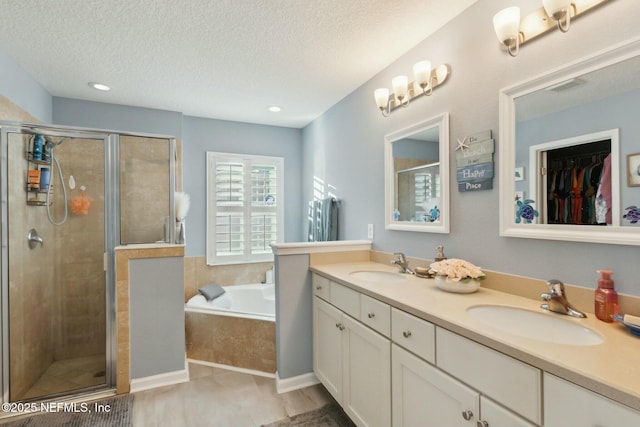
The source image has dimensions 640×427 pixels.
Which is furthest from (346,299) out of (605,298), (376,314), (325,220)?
(325,220)

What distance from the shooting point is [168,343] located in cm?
239

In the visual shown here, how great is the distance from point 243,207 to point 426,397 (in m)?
3.07

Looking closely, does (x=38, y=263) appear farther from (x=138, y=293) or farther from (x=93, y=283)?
(x=138, y=293)

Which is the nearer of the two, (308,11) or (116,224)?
(308,11)

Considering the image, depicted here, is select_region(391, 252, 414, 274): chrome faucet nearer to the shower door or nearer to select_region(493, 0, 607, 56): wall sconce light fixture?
select_region(493, 0, 607, 56): wall sconce light fixture

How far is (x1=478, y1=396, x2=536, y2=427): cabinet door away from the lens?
892 mm

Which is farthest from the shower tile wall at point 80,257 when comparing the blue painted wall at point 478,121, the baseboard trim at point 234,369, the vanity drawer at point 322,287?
the blue painted wall at point 478,121

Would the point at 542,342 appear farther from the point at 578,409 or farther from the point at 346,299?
the point at 346,299

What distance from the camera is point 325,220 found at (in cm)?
319

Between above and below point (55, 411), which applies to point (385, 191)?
above

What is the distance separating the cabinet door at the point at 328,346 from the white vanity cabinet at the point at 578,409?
3.83 ft

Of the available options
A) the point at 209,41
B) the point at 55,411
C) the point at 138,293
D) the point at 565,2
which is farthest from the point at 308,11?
the point at 55,411

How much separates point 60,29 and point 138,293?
1826mm

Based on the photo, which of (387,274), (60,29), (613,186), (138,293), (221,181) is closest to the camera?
(613,186)
